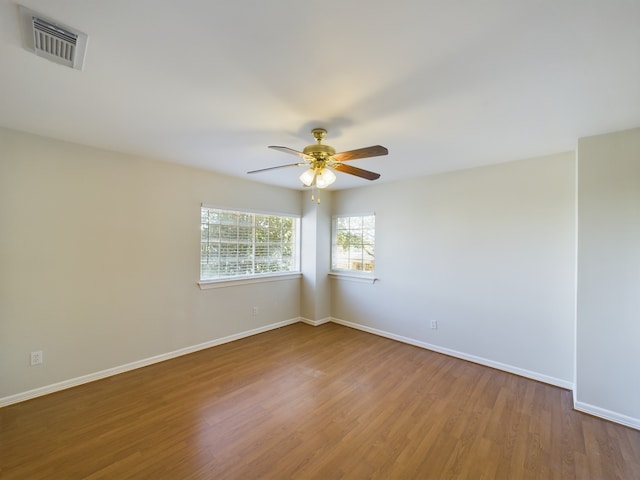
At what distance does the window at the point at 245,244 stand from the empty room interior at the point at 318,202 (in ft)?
0.15

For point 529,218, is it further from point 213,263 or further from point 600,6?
point 213,263

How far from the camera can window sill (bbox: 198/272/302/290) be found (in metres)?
3.71

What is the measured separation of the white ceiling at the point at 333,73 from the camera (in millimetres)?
1167

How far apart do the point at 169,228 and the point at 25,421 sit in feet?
6.80

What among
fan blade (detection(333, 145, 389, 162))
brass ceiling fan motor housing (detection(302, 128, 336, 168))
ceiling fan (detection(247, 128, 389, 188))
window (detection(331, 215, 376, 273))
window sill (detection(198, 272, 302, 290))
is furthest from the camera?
window (detection(331, 215, 376, 273))

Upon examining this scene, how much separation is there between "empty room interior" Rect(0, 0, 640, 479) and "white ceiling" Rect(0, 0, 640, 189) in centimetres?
2

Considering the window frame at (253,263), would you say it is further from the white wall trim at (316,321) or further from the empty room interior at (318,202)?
the white wall trim at (316,321)

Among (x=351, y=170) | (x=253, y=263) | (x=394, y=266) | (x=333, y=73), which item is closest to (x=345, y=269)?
(x=394, y=266)

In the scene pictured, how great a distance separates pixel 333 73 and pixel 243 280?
128 inches

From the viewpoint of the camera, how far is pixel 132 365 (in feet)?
10.0

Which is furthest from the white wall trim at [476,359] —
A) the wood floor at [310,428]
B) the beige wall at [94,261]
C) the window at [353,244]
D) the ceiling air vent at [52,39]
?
the ceiling air vent at [52,39]

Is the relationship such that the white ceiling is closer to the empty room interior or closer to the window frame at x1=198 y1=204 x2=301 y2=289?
the empty room interior

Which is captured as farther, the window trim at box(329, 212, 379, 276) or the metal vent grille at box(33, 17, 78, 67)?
the window trim at box(329, 212, 379, 276)

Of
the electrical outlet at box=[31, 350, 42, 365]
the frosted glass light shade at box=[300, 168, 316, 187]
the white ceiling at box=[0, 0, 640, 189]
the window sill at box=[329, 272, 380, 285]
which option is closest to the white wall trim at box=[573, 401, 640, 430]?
the white ceiling at box=[0, 0, 640, 189]
